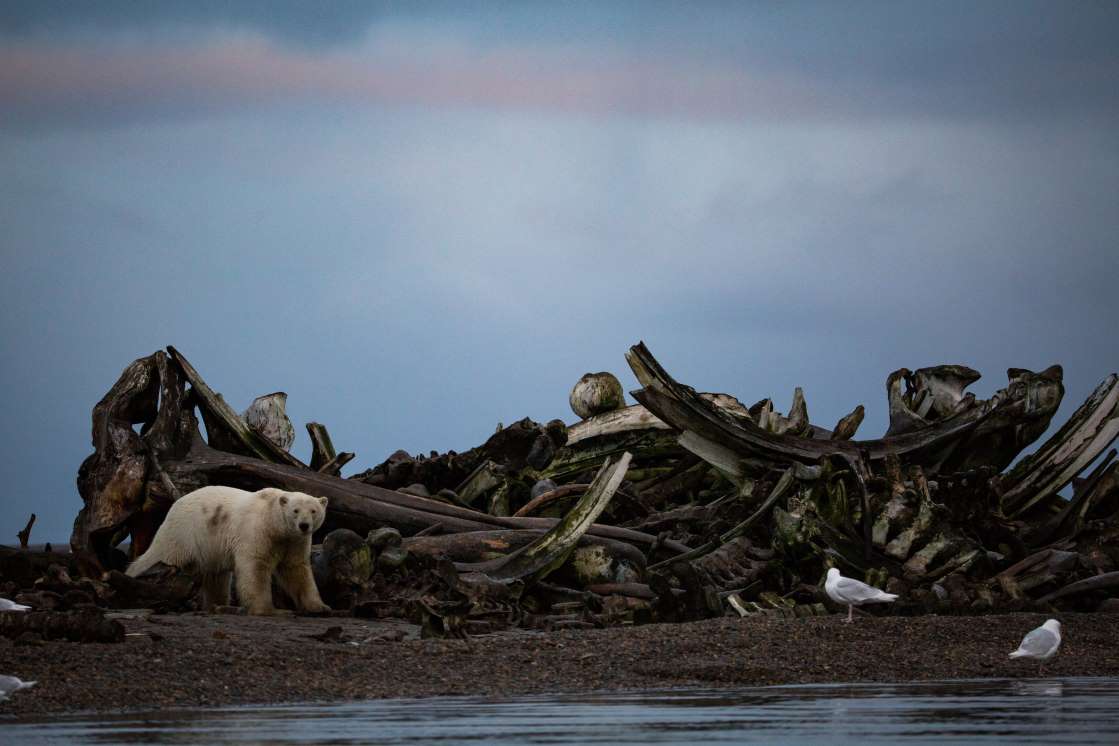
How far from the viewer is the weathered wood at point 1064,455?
75.5 feet

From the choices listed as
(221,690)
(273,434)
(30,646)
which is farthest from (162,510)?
(221,690)

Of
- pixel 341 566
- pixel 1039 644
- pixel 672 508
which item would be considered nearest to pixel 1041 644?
pixel 1039 644

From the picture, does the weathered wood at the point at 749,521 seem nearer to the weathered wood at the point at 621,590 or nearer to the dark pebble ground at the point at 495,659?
the weathered wood at the point at 621,590

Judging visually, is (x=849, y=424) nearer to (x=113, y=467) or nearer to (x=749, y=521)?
(x=749, y=521)

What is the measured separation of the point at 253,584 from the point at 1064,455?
13.3 meters

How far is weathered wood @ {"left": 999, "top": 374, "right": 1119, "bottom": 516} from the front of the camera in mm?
23016

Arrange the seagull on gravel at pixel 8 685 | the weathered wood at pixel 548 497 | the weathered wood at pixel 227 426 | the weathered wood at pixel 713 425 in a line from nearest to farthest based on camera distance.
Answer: the seagull on gravel at pixel 8 685 < the weathered wood at pixel 713 425 < the weathered wood at pixel 227 426 < the weathered wood at pixel 548 497

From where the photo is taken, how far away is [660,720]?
8.80m

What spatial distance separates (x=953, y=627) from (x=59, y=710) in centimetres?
856

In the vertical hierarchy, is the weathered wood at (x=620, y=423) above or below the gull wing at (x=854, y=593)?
above

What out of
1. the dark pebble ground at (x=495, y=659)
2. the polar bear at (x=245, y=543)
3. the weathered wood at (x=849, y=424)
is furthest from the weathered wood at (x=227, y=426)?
the weathered wood at (x=849, y=424)

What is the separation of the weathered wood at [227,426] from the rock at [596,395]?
19.6 feet

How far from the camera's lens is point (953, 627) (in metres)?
14.4

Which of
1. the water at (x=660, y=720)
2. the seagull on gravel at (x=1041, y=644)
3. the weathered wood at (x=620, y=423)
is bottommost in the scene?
the water at (x=660, y=720)
